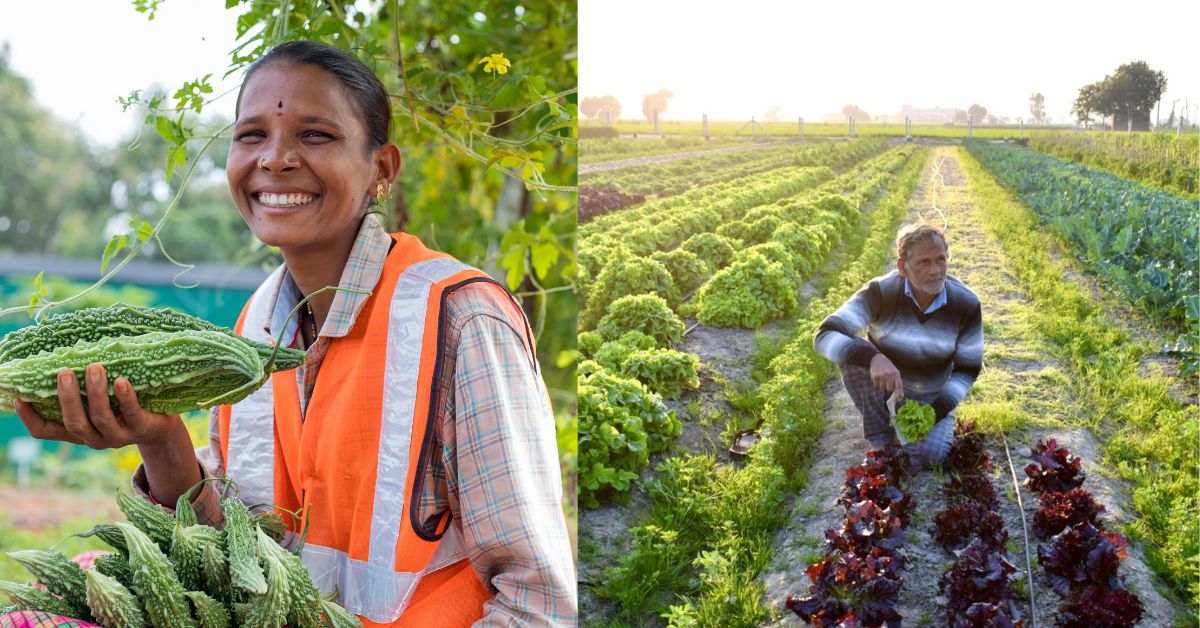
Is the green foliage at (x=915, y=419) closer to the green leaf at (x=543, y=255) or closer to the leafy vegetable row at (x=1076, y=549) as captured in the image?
the leafy vegetable row at (x=1076, y=549)

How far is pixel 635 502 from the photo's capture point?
108 inches

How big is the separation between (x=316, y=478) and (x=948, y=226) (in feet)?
5.65

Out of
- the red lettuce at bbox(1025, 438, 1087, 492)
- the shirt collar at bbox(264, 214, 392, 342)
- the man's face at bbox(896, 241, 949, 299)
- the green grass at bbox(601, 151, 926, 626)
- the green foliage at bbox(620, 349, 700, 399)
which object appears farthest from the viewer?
the green foliage at bbox(620, 349, 700, 399)

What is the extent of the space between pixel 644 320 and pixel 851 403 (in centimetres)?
66

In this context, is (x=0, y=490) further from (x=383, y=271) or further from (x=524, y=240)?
(x=383, y=271)

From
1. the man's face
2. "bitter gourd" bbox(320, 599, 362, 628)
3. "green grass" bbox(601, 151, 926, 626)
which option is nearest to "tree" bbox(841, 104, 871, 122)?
"green grass" bbox(601, 151, 926, 626)

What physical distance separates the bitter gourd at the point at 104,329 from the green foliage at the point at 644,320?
4.53 feet

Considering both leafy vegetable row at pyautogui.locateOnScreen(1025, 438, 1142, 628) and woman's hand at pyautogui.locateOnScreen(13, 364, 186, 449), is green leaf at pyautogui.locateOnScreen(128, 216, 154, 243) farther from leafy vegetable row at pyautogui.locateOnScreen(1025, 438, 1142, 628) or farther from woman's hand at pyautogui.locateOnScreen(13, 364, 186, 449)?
leafy vegetable row at pyautogui.locateOnScreen(1025, 438, 1142, 628)

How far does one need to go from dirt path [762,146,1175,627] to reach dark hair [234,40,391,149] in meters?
1.39

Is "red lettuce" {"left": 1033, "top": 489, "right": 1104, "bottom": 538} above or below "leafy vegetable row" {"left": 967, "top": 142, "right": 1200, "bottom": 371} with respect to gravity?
below

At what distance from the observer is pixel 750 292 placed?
8.93 ft

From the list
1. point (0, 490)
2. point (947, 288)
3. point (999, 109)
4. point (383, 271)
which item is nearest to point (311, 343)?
point (383, 271)

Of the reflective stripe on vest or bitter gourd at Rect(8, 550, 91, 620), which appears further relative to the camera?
the reflective stripe on vest

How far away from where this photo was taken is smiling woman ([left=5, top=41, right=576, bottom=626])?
178cm
